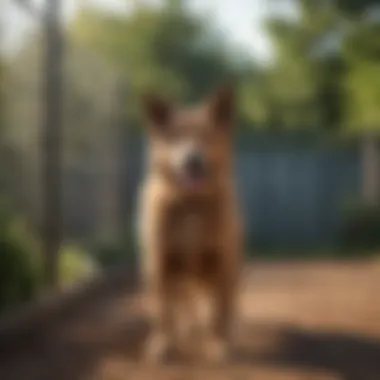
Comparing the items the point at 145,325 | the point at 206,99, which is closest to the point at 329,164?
the point at 206,99

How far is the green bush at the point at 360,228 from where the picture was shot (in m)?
1.00

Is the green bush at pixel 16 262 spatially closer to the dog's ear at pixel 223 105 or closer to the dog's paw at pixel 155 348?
the dog's paw at pixel 155 348

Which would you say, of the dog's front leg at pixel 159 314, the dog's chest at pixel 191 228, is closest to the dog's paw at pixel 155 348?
the dog's front leg at pixel 159 314

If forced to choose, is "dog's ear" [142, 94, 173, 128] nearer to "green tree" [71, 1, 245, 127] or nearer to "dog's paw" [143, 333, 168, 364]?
"green tree" [71, 1, 245, 127]

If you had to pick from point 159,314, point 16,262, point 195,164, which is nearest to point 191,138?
point 195,164

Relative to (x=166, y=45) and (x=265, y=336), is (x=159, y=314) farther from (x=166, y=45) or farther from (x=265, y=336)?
(x=166, y=45)

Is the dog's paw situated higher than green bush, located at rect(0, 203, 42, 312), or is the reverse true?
green bush, located at rect(0, 203, 42, 312)

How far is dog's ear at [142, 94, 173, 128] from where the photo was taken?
3.26 feet

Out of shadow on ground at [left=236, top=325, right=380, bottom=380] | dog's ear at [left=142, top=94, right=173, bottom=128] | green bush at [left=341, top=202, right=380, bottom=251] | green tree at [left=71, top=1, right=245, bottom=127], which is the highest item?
green tree at [left=71, top=1, right=245, bottom=127]

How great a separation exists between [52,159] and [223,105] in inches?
11.2

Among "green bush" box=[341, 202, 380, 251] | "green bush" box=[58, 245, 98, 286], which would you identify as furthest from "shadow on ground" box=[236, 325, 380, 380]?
"green bush" box=[58, 245, 98, 286]

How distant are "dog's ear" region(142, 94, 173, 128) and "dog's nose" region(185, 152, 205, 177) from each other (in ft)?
0.16

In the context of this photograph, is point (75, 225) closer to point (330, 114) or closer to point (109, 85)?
point (109, 85)

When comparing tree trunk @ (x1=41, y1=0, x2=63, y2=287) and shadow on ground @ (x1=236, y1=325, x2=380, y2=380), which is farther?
tree trunk @ (x1=41, y1=0, x2=63, y2=287)
